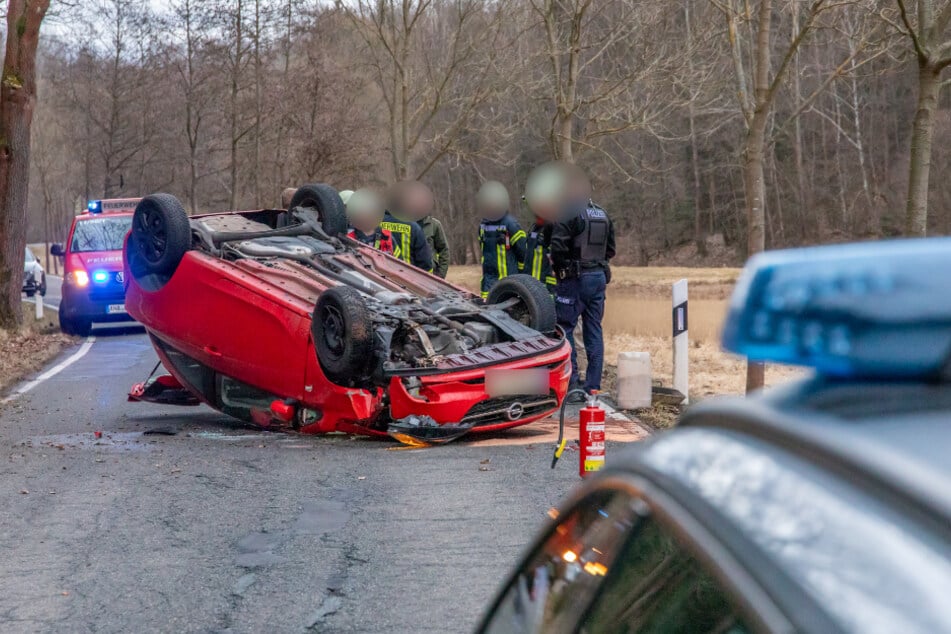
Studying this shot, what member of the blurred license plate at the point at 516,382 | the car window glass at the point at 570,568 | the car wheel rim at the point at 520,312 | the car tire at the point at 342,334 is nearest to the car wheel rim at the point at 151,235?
the car tire at the point at 342,334

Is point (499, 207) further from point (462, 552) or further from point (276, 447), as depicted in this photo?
point (462, 552)

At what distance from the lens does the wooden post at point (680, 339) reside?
10281 millimetres

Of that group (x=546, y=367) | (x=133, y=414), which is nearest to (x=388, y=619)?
(x=546, y=367)

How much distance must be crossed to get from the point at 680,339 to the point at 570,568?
341 inches

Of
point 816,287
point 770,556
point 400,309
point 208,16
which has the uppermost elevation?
point 208,16

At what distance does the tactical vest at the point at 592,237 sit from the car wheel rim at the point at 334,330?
3165mm

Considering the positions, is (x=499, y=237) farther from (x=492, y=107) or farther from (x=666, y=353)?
(x=492, y=107)

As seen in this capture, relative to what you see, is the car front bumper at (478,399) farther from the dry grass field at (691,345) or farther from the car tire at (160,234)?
the car tire at (160,234)

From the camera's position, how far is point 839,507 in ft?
3.46

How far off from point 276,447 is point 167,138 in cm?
3395

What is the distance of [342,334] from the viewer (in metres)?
8.09

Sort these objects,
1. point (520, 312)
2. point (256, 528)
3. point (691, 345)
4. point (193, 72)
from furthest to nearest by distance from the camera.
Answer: point (193, 72)
point (691, 345)
point (520, 312)
point (256, 528)

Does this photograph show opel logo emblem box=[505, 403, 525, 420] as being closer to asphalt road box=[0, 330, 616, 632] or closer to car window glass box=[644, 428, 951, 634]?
asphalt road box=[0, 330, 616, 632]

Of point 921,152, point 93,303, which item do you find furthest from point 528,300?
point 93,303
